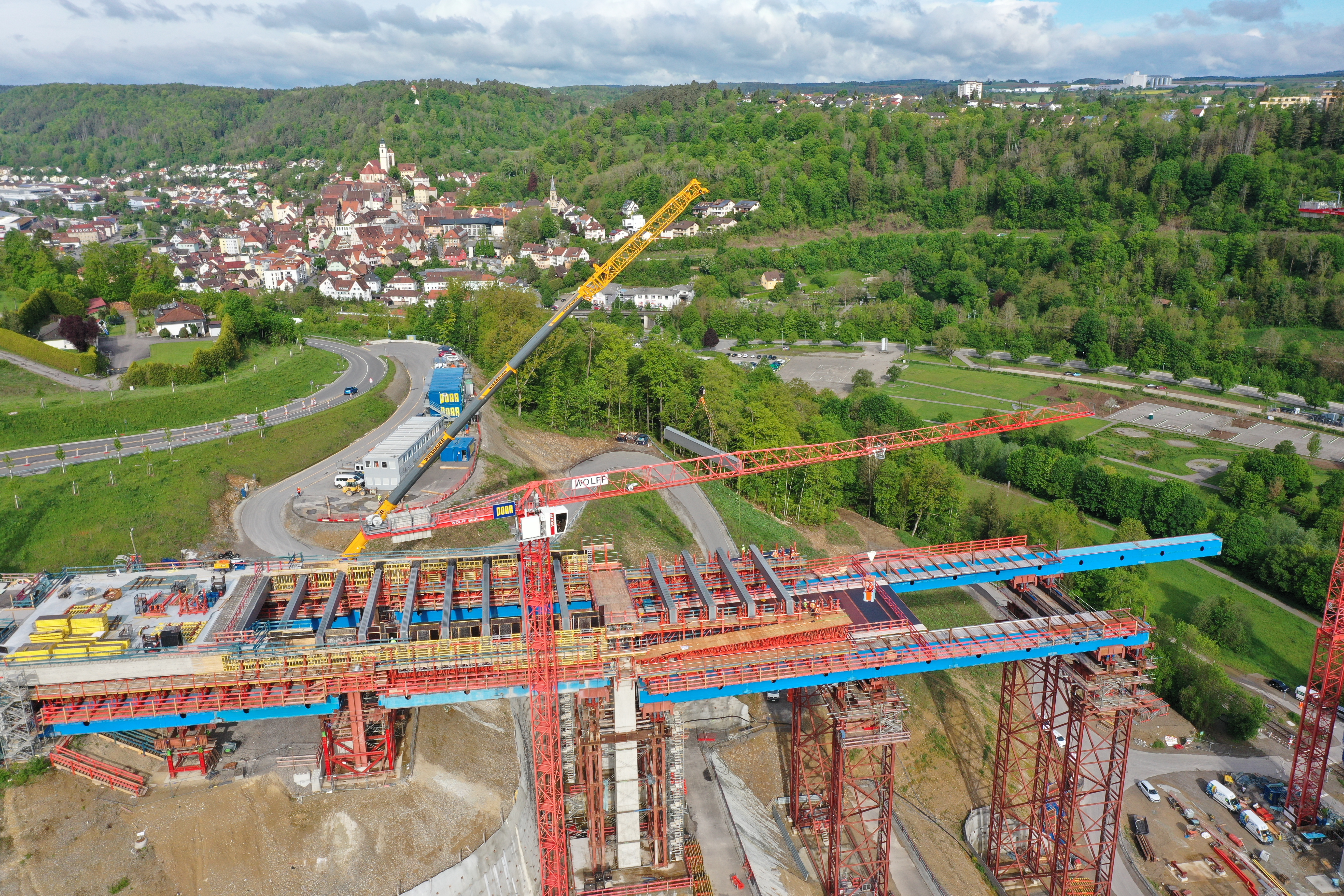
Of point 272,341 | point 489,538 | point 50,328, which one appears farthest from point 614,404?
point 50,328

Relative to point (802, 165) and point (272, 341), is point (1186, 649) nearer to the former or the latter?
point (272, 341)

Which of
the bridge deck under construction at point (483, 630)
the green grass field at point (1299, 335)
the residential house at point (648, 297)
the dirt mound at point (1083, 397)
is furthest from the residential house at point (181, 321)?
the green grass field at point (1299, 335)

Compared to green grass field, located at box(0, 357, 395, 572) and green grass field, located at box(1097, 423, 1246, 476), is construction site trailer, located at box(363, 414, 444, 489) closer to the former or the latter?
green grass field, located at box(0, 357, 395, 572)

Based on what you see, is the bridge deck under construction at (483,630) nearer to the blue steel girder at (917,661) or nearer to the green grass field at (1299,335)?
the blue steel girder at (917,661)

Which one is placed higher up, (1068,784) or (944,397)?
(944,397)

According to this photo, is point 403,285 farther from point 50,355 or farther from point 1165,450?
point 1165,450

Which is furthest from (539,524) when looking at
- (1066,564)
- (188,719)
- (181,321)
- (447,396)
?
(181,321)
